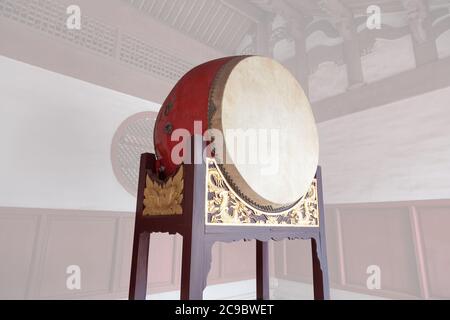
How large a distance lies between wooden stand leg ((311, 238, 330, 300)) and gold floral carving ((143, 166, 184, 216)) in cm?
71

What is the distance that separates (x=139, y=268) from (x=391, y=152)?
2264mm

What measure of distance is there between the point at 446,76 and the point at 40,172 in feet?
10.6

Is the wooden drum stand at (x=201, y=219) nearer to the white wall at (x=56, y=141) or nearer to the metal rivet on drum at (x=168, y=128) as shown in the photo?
the metal rivet on drum at (x=168, y=128)

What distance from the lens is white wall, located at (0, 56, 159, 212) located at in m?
1.97

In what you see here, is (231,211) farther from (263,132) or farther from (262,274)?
(262,274)

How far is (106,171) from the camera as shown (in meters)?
2.38

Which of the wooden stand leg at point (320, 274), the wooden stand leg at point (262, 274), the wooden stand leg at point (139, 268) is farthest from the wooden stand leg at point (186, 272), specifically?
the wooden stand leg at point (262, 274)

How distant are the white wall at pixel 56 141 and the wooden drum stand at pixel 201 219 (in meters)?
1.24

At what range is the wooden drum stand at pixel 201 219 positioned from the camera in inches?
34.9

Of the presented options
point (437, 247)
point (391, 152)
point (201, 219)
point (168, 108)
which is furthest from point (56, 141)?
point (437, 247)

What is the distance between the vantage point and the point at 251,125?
106 centimetres

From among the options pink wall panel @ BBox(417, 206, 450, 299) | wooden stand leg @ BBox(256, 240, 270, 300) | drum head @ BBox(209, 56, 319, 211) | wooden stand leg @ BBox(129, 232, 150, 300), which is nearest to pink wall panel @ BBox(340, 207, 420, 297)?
pink wall panel @ BBox(417, 206, 450, 299)

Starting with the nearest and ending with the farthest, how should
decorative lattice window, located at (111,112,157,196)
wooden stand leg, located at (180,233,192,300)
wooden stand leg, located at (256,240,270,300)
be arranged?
wooden stand leg, located at (180,233,192,300) → wooden stand leg, located at (256,240,270,300) → decorative lattice window, located at (111,112,157,196)

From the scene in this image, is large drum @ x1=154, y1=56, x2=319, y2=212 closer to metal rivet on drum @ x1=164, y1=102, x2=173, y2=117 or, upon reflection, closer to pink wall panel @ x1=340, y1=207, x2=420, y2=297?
metal rivet on drum @ x1=164, y1=102, x2=173, y2=117
